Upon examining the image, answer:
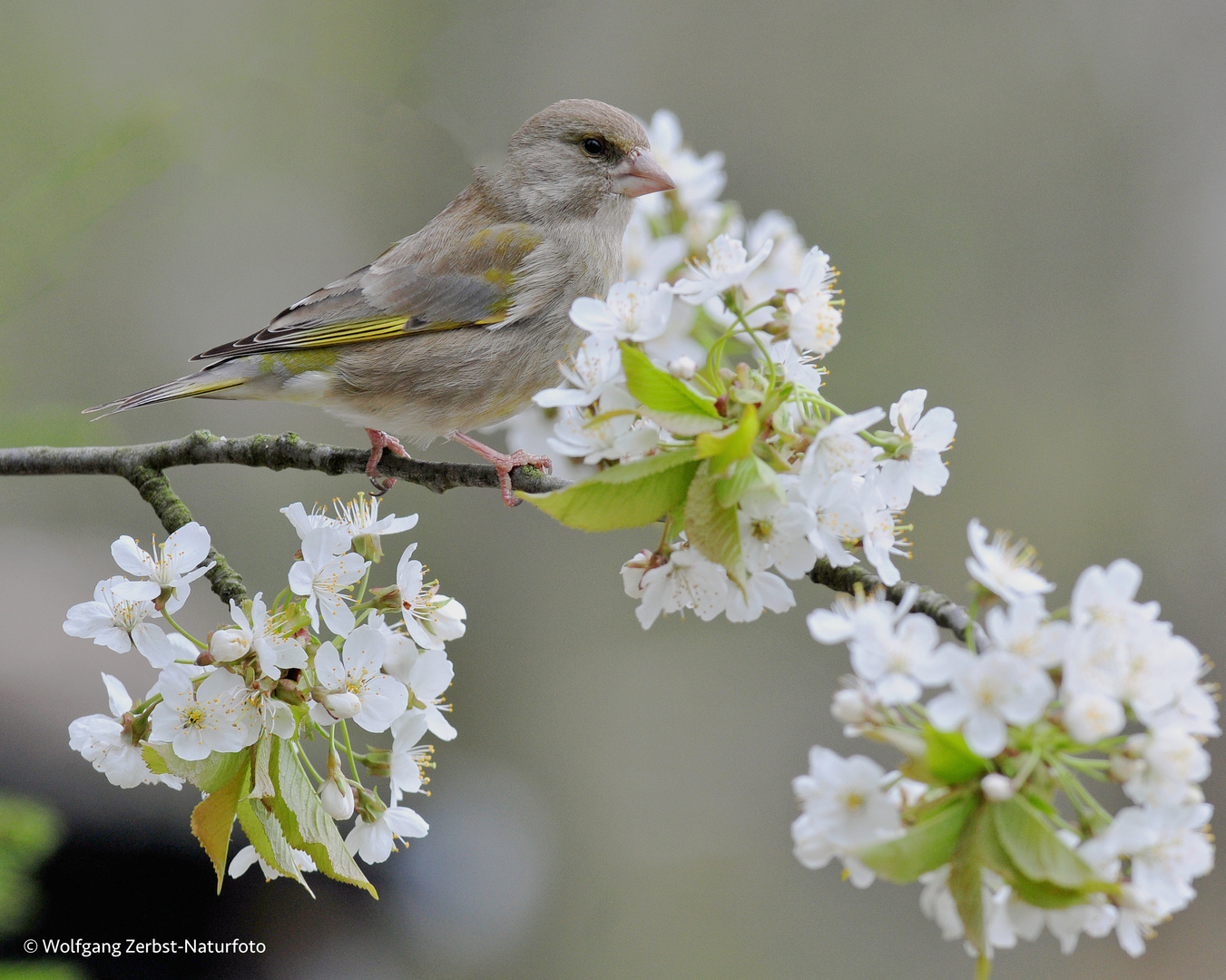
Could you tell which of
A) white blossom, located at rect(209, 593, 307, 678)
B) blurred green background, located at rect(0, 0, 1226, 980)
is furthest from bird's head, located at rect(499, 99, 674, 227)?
blurred green background, located at rect(0, 0, 1226, 980)

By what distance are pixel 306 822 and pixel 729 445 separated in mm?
826

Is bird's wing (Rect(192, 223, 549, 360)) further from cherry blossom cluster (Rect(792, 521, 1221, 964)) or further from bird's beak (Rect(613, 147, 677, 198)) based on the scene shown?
cherry blossom cluster (Rect(792, 521, 1221, 964))

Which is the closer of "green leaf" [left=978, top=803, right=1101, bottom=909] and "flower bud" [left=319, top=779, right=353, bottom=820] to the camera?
"green leaf" [left=978, top=803, right=1101, bottom=909]

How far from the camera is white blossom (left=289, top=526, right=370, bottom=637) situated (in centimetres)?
143

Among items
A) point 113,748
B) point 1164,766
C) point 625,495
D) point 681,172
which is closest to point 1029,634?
point 1164,766

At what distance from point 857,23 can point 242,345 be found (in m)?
6.82

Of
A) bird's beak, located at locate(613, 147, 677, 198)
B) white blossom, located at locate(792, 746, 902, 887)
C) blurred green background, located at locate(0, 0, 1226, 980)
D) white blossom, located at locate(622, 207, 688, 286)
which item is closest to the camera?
white blossom, located at locate(792, 746, 902, 887)

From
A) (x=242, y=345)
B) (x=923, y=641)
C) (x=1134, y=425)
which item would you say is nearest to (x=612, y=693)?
(x=1134, y=425)

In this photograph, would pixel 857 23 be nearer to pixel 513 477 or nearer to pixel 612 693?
pixel 612 693

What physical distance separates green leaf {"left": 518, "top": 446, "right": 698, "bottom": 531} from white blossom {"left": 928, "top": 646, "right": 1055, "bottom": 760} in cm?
43

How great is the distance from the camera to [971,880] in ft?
3.47

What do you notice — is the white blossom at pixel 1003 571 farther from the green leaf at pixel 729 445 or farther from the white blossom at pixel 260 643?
the white blossom at pixel 260 643

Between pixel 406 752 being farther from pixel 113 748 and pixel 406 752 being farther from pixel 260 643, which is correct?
pixel 113 748

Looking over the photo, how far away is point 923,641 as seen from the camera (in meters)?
1.07
